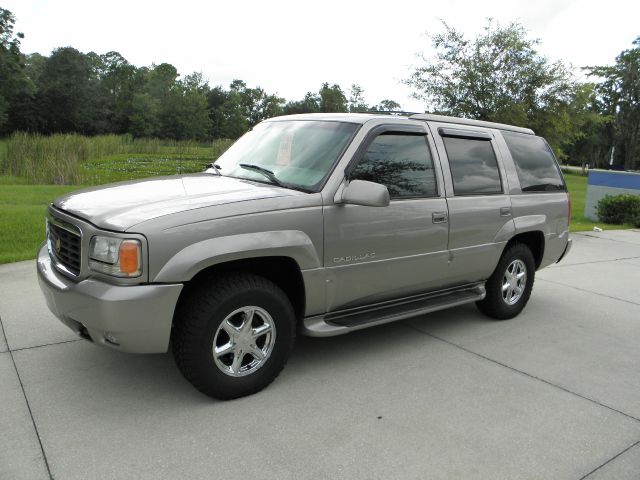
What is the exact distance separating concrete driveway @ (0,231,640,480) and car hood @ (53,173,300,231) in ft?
3.87

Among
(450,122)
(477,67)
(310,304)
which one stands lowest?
(310,304)

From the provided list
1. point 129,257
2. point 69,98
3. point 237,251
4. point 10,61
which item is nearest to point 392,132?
point 237,251

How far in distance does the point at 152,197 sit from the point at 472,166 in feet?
9.22

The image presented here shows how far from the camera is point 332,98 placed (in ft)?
182

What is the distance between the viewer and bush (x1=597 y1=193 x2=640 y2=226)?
14.1 m

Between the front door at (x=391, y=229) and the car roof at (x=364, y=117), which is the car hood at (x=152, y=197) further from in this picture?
the car roof at (x=364, y=117)

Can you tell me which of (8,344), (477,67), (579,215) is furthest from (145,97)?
(8,344)

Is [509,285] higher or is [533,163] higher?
[533,163]

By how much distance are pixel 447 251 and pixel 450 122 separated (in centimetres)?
119

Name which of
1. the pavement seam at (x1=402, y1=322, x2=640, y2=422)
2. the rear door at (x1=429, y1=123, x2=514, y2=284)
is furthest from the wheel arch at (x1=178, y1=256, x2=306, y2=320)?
the pavement seam at (x1=402, y1=322, x2=640, y2=422)

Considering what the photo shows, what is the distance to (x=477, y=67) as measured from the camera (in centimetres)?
2239

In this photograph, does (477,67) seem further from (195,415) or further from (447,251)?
(195,415)

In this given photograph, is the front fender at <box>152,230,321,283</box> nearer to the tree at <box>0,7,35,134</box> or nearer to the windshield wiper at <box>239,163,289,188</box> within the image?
the windshield wiper at <box>239,163,289,188</box>

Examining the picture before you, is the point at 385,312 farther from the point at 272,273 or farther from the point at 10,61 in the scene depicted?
the point at 10,61
